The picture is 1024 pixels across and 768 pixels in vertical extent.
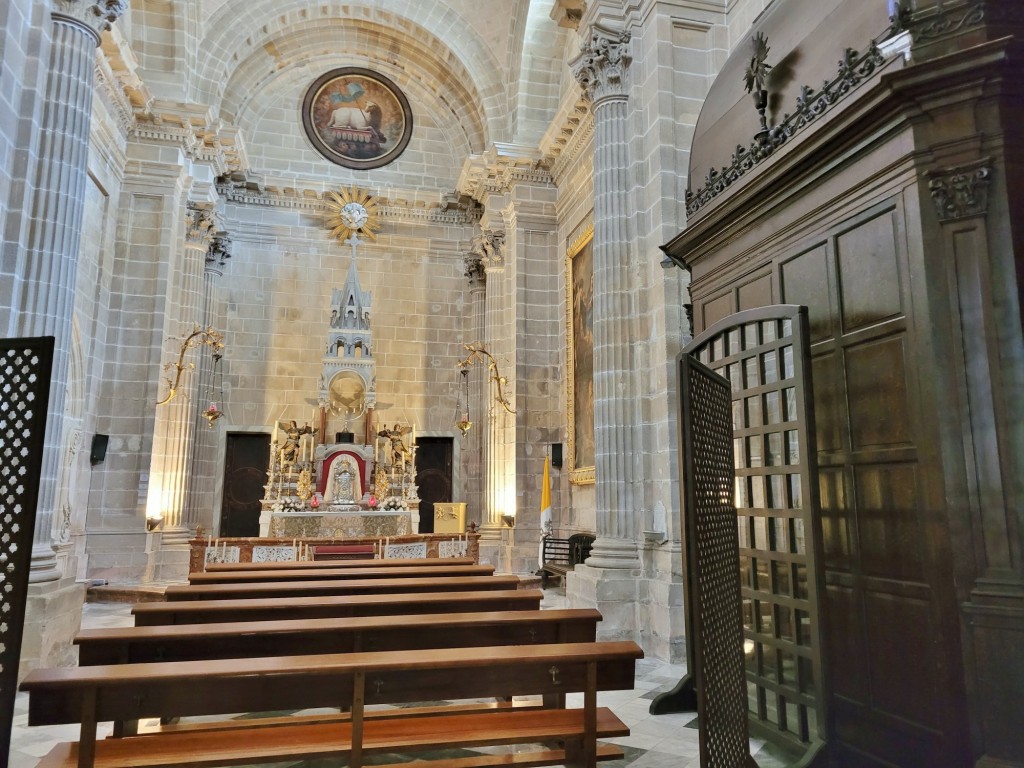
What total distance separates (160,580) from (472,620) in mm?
10090

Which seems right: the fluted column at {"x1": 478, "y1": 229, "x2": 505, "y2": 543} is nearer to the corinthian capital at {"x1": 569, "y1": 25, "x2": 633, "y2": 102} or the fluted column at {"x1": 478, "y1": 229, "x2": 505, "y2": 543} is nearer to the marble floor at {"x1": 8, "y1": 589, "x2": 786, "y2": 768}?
the corinthian capital at {"x1": 569, "y1": 25, "x2": 633, "y2": 102}

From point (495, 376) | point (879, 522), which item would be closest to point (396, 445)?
point (495, 376)

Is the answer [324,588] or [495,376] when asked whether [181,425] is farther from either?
[324,588]

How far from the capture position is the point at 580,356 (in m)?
12.7

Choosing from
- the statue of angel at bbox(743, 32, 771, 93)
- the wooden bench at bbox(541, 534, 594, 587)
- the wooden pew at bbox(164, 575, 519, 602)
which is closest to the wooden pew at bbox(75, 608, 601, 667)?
the wooden pew at bbox(164, 575, 519, 602)

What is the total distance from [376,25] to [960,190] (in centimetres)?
1584

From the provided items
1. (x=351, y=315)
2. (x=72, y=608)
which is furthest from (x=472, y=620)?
(x=351, y=315)

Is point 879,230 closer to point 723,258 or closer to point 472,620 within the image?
point 723,258

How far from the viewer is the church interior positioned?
3215 millimetres

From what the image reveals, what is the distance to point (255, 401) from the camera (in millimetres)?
15492

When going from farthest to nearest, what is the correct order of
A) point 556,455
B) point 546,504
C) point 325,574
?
1. point 556,455
2. point 546,504
3. point 325,574

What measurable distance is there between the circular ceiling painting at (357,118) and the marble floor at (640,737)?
14.1 metres

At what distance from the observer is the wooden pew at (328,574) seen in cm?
600

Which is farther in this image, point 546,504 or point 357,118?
point 357,118
